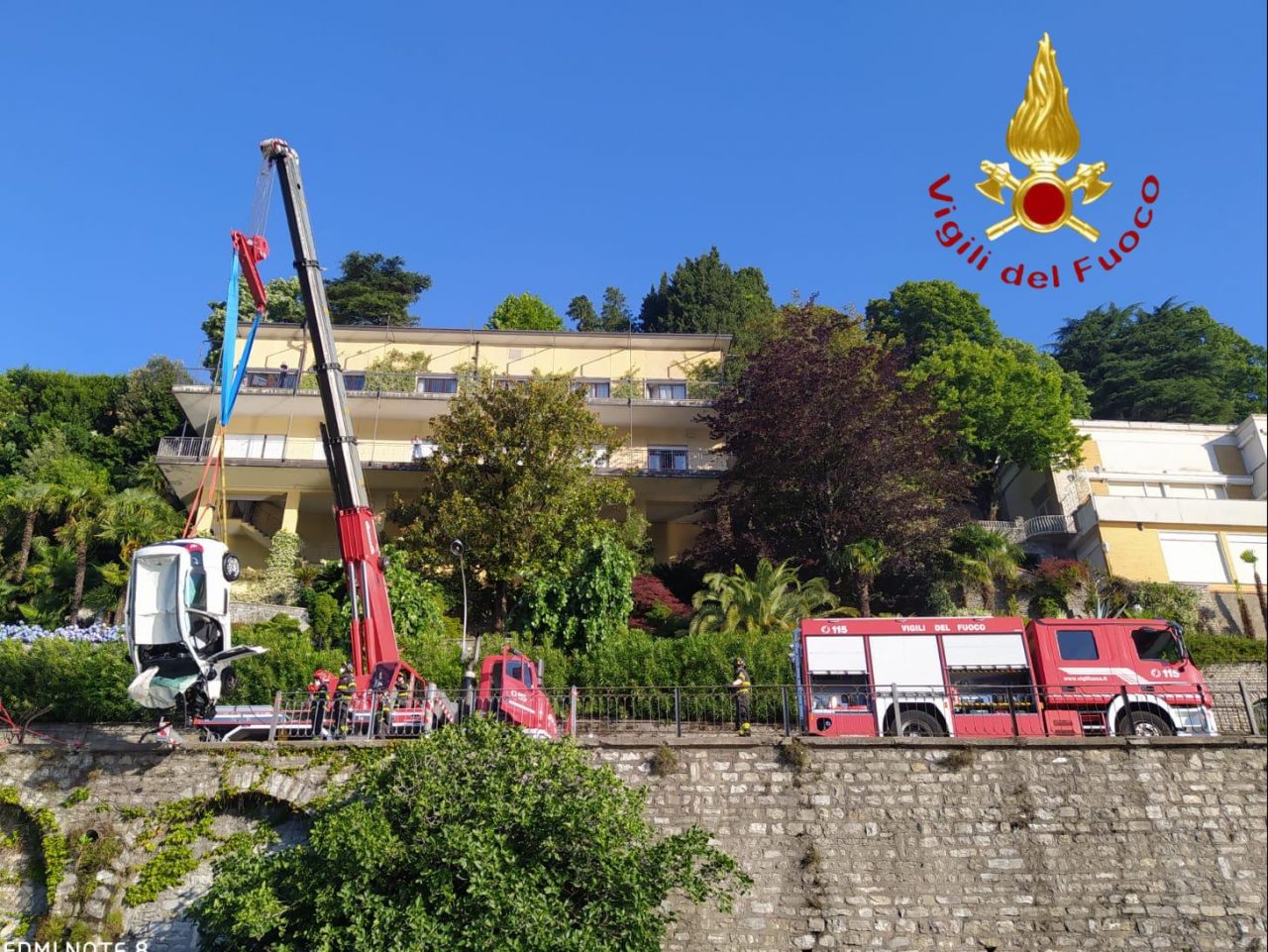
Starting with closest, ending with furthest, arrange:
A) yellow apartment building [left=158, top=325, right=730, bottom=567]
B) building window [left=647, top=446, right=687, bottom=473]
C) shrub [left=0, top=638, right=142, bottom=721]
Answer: shrub [left=0, top=638, right=142, bottom=721]
yellow apartment building [left=158, top=325, right=730, bottom=567]
building window [left=647, top=446, right=687, bottom=473]

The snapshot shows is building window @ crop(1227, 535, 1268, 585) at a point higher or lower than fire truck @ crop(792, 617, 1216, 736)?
higher

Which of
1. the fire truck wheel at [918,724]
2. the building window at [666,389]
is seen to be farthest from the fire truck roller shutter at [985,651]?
the building window at [666,389]

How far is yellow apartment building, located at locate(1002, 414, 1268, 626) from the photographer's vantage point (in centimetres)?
2617

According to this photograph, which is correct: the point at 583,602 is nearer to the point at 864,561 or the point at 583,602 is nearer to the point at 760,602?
the point at 760,602

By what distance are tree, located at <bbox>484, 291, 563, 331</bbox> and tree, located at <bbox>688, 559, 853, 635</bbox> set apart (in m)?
26.0

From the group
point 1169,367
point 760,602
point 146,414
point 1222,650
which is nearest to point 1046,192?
point 760,602

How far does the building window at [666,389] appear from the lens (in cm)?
3628

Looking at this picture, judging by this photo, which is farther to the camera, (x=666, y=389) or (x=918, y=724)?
(x=666, y=389)

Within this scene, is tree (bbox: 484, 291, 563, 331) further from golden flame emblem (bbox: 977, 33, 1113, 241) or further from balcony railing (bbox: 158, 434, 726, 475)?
golden flame emblem (bbox: 977, 33, 1113, 241)

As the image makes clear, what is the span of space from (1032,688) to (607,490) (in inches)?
567

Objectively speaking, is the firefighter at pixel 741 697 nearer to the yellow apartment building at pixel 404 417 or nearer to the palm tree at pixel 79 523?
the yellow apartment building at pixel 404 417

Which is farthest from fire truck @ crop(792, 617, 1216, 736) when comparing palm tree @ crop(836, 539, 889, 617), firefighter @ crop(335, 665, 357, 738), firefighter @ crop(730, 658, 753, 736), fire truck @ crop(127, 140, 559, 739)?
firefighter @ crop(335, 665, 357, 738)

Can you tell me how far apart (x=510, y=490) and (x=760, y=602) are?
7528 millimetres

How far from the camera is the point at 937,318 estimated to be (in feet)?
151
